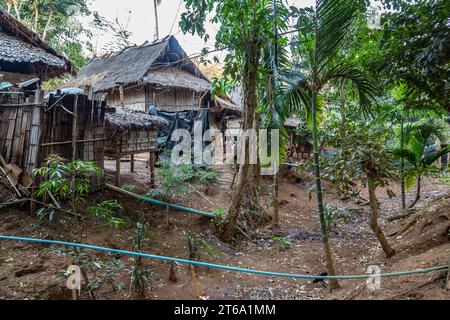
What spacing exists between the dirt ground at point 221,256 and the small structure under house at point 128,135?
758mm

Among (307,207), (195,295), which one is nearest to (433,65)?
(195,295)

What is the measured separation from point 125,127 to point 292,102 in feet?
10.8

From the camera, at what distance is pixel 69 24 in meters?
15.4

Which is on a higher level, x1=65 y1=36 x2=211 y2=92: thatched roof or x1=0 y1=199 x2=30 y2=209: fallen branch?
x1=65 y1=36 x2=211 y2=92: thatched roof

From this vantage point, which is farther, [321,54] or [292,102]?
[292,102]

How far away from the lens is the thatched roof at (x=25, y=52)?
6.45 meters

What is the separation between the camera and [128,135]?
19.1 ft

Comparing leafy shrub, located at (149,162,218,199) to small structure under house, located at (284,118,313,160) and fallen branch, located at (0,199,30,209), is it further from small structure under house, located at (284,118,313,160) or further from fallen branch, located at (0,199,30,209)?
small structure under house, located at (284,118,313,160)

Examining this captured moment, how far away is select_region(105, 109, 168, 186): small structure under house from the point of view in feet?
17.9

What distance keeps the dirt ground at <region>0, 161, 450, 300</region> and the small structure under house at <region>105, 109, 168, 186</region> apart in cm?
76

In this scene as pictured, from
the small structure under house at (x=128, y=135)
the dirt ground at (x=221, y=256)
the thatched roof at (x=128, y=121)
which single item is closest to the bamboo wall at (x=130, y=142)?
the small structure under house at (x=128, y=135)

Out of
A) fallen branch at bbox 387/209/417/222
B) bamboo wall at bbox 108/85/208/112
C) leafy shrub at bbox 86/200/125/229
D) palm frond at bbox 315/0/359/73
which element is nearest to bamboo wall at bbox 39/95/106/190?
leafy shrub at bbox 86/200/125/229

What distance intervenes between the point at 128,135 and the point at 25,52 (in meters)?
3.37

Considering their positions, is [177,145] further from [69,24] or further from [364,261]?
[69,24]
